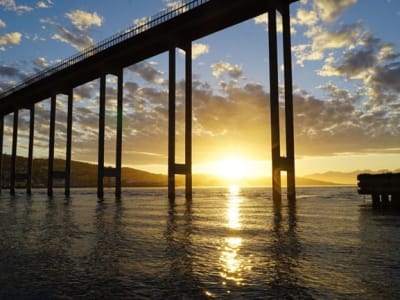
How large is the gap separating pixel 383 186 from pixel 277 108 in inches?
414

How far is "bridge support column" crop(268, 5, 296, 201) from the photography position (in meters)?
29.9

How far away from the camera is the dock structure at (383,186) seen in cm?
2473

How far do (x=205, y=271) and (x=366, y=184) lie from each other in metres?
24.3

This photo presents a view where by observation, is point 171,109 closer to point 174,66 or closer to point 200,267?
point 174,66

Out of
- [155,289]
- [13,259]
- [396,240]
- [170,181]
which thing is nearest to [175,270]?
[155,289]

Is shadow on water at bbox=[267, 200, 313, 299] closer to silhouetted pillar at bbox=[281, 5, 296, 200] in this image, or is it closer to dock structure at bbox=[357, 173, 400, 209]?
dock structure at bbox=[357, 173, 400, 209]

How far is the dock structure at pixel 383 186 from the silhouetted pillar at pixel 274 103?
6636 millimetres

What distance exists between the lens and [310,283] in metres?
5.46

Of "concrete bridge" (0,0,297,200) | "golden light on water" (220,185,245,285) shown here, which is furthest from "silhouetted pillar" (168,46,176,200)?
"golden light on water" (220,185,245,285)

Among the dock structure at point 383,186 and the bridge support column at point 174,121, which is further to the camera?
the bridge support column at point 174,121

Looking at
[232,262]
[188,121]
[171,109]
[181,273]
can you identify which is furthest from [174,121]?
[181,273]

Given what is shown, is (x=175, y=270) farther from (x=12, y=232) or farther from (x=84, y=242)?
(x=12, y=232)

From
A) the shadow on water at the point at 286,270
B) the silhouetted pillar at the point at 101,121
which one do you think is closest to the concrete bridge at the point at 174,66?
the silhouetted pillar at the point at 101,121

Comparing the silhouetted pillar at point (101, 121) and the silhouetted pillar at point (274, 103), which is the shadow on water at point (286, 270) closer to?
the silhouetted pillar at point (274, 103)
